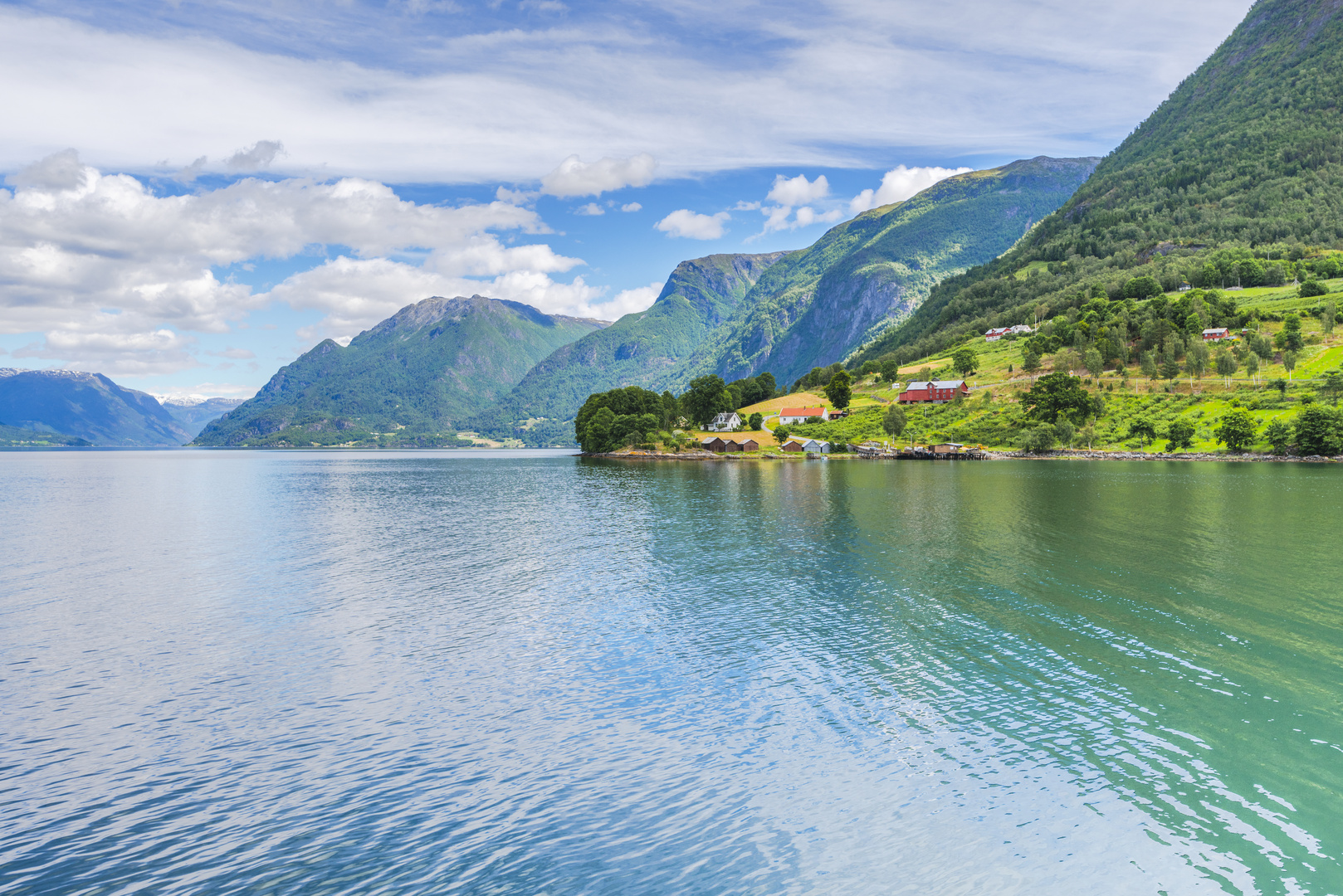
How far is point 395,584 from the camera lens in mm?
36125

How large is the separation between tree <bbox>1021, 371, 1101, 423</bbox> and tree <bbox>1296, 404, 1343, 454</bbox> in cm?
3526

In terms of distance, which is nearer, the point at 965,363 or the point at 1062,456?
the point at 1062,456

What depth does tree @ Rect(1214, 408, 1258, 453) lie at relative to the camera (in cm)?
11812

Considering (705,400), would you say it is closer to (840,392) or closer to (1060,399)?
(840,392)

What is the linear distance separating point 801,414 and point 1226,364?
91.4 meters

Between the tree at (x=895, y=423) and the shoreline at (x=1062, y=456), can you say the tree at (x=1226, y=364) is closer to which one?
the shoreline at (x=1062, y=456)

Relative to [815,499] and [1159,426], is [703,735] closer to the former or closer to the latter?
[815,499]

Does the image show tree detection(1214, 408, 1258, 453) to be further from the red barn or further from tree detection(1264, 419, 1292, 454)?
the red barn

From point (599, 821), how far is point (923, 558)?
99.5 feet

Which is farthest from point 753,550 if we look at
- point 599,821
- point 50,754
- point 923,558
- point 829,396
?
point 829,396

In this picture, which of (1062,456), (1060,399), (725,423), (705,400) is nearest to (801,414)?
(725,423)

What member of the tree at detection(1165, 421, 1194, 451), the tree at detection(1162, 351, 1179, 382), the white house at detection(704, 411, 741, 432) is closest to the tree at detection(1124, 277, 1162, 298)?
the tree at detection(1162, 351, 1179, 382)

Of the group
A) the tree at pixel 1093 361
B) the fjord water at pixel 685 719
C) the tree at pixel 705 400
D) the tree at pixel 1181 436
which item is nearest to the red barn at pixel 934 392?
the tree at pixel 1093 361

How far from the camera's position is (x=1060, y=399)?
5664 inches
